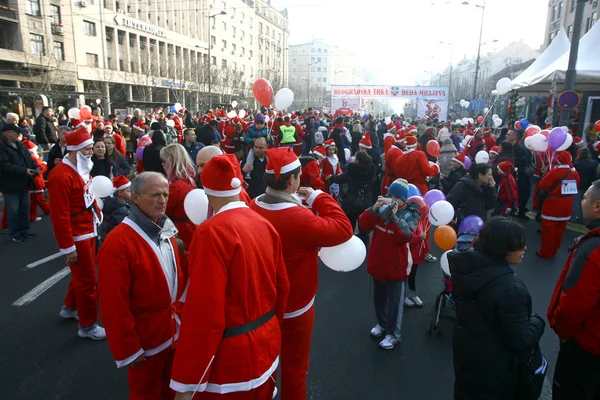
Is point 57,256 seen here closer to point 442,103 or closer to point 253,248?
point 253,248

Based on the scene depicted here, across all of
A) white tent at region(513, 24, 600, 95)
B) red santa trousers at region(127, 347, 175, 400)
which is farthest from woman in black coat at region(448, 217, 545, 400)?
white tent at region(513, 24, 600, 95)

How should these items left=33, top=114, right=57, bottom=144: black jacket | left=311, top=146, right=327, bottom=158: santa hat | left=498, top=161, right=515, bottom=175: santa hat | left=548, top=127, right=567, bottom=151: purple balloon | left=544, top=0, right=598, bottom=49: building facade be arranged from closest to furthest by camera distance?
1. left=548, top=127, right=567, bottom=151: purple balloon
2. left=311, top=146, right=327, bottom=158: santa hat
3. left=498, top=161, right=515, bottom=175: santa hat
4. left=33, top=114, right=57, bottom=144: black jacket
5. left=544, top=0, right=598, bottom=49: building facade

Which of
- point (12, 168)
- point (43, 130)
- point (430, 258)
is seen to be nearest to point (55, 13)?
point (43, 130)

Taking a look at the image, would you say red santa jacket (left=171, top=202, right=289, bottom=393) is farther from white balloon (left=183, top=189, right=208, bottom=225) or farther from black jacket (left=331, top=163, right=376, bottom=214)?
black jacket (left=331, top=163, right=376, bottom=214)

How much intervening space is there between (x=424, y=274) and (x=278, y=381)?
10.4 ft

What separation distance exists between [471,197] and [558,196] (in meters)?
2.19

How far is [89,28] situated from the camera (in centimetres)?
3725

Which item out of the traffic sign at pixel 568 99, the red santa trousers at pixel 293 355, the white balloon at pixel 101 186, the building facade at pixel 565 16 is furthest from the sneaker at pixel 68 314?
the building facade at pixel 565 16

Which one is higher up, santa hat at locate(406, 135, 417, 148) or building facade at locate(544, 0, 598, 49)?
building facade at locate(544, 0, 598, 49)

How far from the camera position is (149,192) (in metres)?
2.52

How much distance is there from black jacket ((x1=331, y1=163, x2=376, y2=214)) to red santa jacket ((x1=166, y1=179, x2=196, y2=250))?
295 cm

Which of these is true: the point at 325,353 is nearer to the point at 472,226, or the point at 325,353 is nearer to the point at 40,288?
the point at 472,226

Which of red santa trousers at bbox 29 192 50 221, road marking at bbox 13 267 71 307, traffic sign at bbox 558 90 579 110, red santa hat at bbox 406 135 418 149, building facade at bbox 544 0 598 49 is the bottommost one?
road marking at bbox 13 267 71 307

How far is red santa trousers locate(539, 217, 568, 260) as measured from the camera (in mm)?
6355
